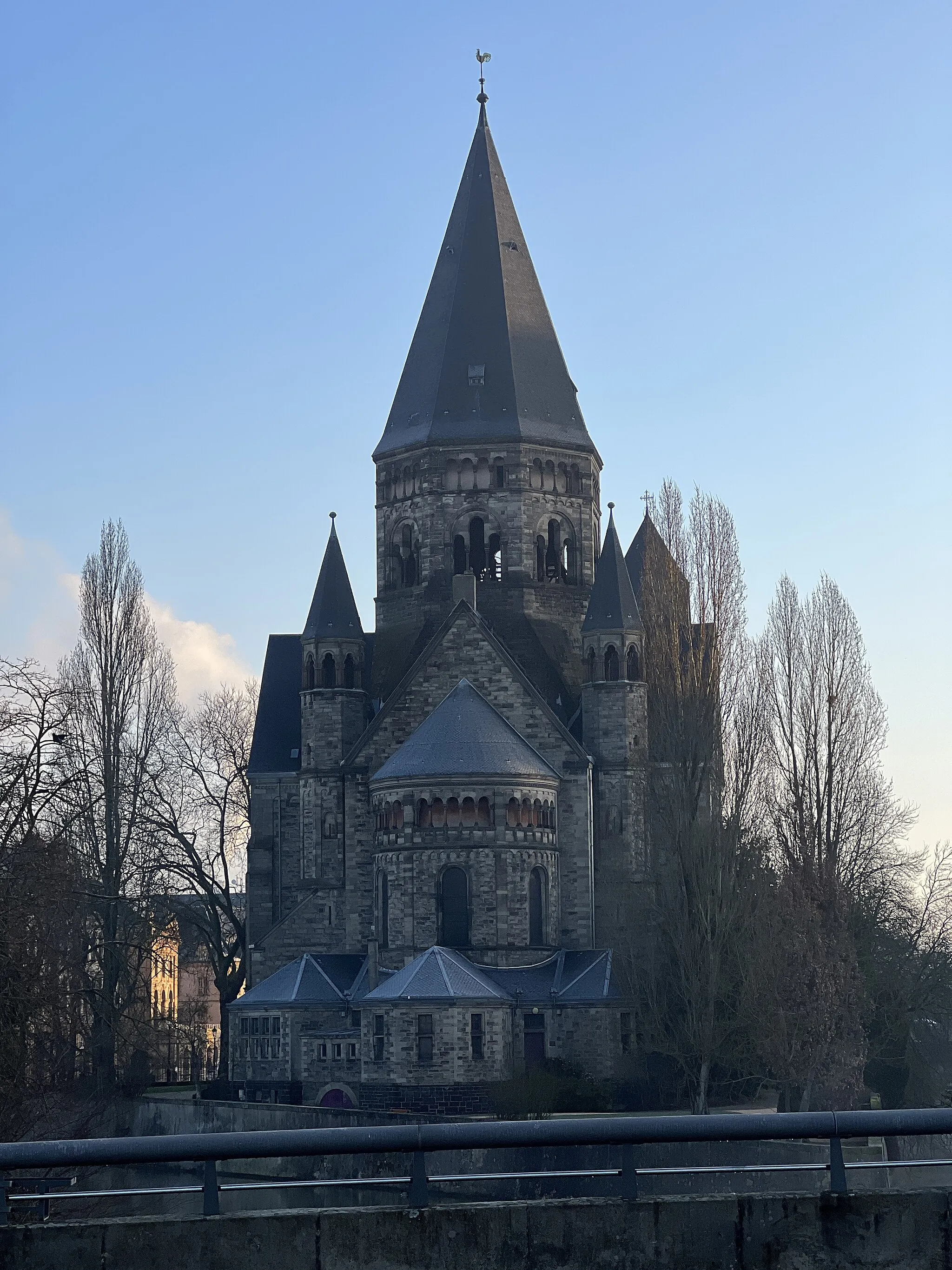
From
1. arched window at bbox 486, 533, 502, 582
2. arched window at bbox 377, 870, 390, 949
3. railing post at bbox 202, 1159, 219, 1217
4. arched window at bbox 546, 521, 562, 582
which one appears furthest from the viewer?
arched window at bbox 546, 521, 562, 582

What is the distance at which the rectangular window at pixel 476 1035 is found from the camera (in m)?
55.9

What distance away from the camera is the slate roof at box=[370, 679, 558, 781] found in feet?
195

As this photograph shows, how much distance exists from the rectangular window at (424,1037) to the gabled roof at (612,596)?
14491 mm

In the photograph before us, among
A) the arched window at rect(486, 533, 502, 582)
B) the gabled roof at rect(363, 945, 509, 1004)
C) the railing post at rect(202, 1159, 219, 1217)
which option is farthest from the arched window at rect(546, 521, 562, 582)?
the railing post at rect(202, 1159, 219, 1217)

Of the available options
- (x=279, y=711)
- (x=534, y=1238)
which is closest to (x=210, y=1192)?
(x=534, y=1238)

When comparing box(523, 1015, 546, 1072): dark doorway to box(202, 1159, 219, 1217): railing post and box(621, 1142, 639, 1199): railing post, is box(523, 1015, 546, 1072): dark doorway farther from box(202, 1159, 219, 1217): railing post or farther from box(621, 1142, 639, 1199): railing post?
box(202, 1159, 219, 1217): railing post

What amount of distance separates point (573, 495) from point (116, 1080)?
2702 cm

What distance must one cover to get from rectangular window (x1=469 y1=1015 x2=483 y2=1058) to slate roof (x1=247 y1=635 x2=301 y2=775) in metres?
14.5

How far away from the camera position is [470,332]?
69.1 meters

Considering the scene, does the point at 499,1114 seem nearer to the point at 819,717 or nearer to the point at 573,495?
the point at 819,717

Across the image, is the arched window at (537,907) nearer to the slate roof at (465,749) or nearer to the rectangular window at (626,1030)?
the slate roof at (465,749)

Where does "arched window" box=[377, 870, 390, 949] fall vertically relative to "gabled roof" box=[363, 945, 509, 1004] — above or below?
above

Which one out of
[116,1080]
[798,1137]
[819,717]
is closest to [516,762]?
[819,717]

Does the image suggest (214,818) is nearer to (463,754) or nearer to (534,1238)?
(463,754)
